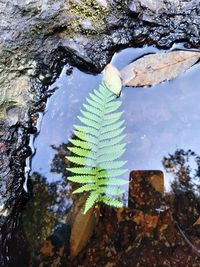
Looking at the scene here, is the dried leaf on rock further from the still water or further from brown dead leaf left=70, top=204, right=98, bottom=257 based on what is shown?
brown dead leaf left=70, top=204, right=98, bottom=257

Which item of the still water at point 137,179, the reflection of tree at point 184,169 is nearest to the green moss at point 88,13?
the still water at point 137,179

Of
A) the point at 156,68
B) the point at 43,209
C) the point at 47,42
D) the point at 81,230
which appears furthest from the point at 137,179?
the point at 47,42

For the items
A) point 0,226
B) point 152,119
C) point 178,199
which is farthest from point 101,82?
point 0,226

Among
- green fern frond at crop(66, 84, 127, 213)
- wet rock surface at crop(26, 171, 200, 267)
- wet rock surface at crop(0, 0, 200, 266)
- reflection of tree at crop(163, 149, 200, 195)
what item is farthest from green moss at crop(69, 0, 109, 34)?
wet rock surface at crop(26, 171, 200, 267)

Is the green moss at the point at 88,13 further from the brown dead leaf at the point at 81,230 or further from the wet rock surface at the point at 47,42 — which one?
the brown dead leaf at the point at 81,230

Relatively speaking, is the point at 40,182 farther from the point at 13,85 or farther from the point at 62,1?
the point at 62,1

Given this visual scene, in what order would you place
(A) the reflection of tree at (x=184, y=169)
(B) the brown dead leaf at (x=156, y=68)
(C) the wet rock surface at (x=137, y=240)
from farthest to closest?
(B) the brown dead leaf at (x=156, y=68) → (A) the reflection of tree at (x=184, y=169) → (C) the wet rock surface at (x=137, y=240)

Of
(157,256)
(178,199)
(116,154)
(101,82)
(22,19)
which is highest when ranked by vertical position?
(22,19)
